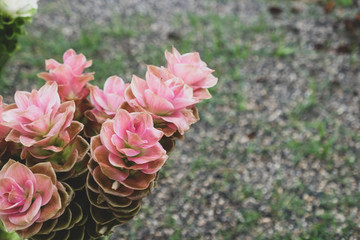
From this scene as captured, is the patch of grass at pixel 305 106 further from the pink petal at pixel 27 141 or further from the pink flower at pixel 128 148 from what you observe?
the pink petal at pixel 27 141

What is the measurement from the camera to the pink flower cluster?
3.19 ft

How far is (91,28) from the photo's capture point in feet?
10.5

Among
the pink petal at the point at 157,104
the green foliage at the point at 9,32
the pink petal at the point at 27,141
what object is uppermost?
the pink petal at the point at 157,104

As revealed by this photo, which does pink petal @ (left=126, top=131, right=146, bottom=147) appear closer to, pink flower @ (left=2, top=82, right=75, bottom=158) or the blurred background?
pink flower @ (left=2, top=82, right=75, bottom=158)

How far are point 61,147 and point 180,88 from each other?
1.00ft

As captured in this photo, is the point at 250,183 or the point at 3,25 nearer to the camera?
the point at 3,25

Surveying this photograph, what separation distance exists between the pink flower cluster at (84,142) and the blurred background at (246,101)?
1.06m

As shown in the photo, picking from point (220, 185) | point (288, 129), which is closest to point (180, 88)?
point (220, 185)

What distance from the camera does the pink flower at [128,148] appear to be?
3.20ft

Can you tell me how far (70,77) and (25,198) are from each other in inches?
13.6

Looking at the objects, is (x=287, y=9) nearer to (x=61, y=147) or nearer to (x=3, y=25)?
(x=3, y=25)

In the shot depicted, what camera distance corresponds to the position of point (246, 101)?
277 centimetres

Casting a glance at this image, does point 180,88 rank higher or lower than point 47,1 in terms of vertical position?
higher

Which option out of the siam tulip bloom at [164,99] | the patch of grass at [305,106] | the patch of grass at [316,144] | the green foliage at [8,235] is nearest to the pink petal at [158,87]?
the siam tulip bloom at [164,99]
